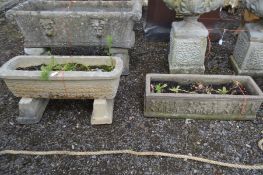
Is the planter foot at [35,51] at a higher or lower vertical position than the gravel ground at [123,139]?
higher

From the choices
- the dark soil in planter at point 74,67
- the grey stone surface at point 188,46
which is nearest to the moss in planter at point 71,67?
the dark soil in planter at point 74,67

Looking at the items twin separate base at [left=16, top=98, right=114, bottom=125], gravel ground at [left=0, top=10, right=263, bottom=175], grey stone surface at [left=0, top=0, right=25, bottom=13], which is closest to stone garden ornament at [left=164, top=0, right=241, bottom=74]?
gravel ground at [left=0, top=10, right=263, bottom=175]

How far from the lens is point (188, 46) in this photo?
325cm

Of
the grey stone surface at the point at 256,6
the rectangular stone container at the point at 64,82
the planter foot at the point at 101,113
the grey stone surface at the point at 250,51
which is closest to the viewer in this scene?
the rectangular stone container at the point at 64,82

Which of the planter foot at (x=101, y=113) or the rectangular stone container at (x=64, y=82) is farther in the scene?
the planter foot at (x=101, y=113)

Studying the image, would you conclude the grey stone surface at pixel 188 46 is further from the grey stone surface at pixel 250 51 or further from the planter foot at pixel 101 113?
the planter foot at pixel 101 113

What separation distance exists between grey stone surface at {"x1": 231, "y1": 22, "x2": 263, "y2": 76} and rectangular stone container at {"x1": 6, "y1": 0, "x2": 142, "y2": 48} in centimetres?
145

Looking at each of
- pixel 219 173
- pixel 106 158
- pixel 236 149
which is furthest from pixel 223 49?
pixel 106 158

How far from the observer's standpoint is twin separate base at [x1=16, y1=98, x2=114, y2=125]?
267 cm

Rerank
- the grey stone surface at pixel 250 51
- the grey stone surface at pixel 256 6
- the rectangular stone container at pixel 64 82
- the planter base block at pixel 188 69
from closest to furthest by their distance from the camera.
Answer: the rectangular stone container at pixel 64 82
the grey stone surface at pixel 256 6
the grey stone surface at pixel 250 51
the planter base block at pixel 188 69

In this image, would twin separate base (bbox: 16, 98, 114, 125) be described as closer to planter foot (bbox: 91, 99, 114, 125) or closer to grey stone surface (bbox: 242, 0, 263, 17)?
planter foot (bbox: 91, 99, 114, 125)

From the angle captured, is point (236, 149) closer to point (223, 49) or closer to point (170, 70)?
point (170, 70)

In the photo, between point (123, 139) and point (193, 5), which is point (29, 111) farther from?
point (193, 5)

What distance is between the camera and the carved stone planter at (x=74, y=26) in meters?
3.04
